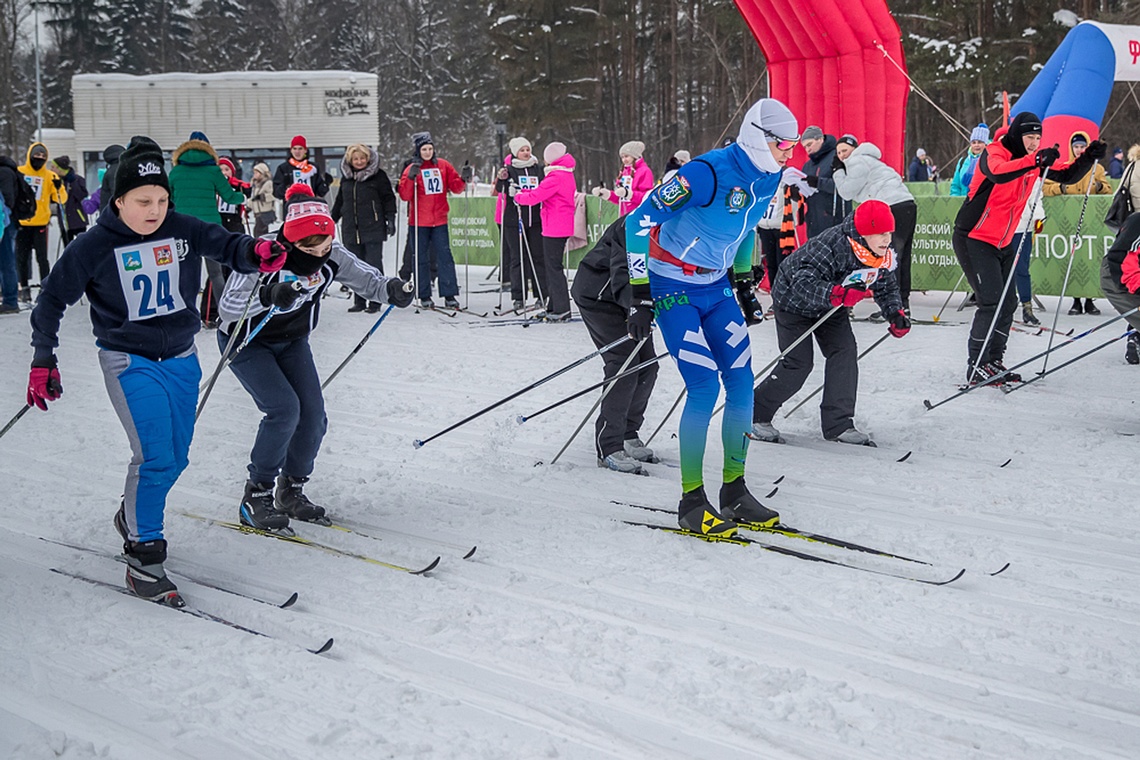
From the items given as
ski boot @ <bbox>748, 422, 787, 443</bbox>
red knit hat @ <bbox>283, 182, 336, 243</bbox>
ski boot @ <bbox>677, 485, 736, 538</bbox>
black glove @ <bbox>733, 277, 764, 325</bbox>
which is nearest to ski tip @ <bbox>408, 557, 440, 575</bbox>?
ski boot @ <bbox>677, 485, 736, 538</bbox>

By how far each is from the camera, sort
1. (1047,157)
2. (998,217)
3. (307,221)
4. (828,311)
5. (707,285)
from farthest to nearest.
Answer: (998,217) → (1047,157) → (828,311) → (707,285) → (307,221)

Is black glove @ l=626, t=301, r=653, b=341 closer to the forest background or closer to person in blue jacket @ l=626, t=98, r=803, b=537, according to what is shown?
person in blue jacket @ l=626, t=98, r=803, b=537

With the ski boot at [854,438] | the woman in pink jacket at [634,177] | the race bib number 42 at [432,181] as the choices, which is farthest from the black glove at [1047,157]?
the race bib number 42 at [432,181]

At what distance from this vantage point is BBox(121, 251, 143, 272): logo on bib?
3516mm

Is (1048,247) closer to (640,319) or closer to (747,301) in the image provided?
(747,301)

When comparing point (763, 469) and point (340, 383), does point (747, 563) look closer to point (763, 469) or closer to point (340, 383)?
point (763, 469)

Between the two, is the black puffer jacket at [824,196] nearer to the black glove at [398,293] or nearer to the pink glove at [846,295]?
the pink glove at [846,295]

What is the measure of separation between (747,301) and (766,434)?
139 cm

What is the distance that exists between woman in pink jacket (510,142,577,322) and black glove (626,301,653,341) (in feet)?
19.9

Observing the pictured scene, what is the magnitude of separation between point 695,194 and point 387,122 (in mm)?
45286

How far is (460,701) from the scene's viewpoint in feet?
9.24

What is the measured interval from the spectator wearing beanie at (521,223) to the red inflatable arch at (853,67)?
347 centimetres

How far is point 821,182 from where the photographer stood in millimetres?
9922

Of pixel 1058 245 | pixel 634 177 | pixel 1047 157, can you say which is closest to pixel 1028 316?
pixel 1058 245
